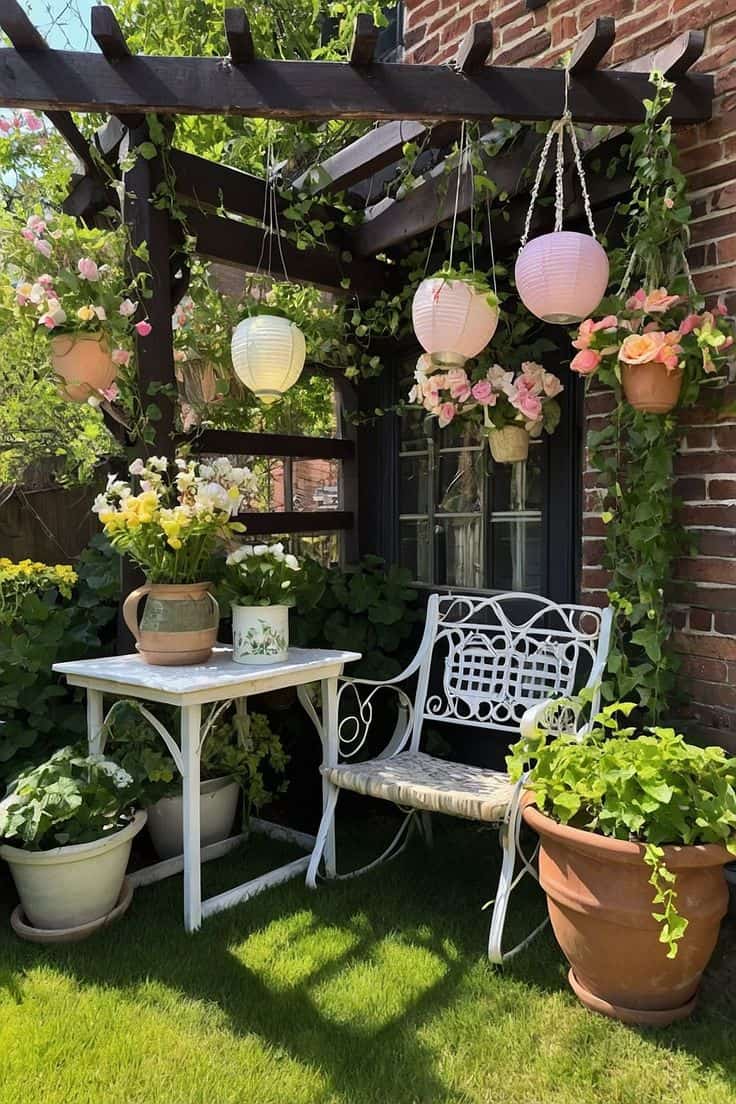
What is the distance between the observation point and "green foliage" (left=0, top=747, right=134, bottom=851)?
2.09 meters

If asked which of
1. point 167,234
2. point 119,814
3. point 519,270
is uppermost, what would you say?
point 167,234

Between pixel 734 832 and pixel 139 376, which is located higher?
pixel 139 376

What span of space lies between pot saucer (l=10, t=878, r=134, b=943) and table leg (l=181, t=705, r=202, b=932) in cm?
21

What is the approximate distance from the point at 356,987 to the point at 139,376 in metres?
1.85

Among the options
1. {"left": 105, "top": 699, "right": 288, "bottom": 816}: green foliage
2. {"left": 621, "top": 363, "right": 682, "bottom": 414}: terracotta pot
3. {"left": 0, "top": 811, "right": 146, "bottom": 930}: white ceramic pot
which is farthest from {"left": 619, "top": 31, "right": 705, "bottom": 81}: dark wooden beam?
{"left": 0, "top": 811, "right": 146, "bottom": 930}: white ceramic pot

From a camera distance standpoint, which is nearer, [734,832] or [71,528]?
[734,832]

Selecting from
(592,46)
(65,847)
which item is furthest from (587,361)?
(65,847)

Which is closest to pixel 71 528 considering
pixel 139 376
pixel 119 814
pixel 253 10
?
pixel 139 376

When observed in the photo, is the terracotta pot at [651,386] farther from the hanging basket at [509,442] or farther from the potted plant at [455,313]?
the hanging basket at [509,442]

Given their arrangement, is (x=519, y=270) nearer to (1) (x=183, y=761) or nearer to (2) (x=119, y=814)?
(1) (x=183, y=761)

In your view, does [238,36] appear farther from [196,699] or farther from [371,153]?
[196,699]

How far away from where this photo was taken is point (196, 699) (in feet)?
6.98

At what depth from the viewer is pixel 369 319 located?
326cm

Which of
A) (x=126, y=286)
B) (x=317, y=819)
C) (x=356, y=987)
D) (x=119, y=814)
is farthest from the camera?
(x=317, y=819)
